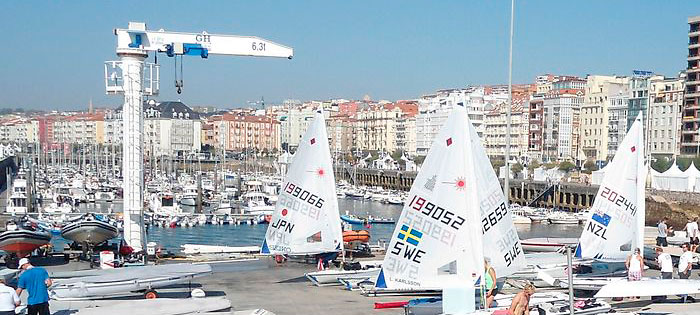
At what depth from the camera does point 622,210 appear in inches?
714

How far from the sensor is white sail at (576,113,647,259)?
1805 centimetres

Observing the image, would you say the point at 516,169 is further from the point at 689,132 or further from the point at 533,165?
the point at 689,132

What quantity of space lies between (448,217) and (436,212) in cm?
24

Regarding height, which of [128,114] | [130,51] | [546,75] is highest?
[546,75]

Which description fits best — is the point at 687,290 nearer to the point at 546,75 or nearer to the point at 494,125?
the point at 494,125

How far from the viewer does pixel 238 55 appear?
24688 millimetres

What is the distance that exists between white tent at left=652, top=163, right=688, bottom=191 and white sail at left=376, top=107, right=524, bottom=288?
56899mm

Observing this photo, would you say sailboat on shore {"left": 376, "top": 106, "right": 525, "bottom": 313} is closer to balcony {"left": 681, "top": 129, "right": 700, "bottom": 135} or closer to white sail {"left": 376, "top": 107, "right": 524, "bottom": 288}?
white sail {"left": 376, "top": 107, "right": 524, "bottom": 288}

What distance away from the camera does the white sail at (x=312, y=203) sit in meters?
18.8

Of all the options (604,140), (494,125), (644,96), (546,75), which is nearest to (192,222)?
(644,96)

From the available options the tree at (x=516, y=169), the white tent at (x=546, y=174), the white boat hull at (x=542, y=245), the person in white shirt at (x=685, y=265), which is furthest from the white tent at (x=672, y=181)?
the person in white shirt at (x=685, y=265)

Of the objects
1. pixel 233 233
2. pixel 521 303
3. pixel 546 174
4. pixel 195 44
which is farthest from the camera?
pixel 546 174

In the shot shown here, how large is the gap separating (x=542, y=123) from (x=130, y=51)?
96.9 meters

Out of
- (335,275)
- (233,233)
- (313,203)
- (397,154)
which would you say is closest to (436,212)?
(335,275)
